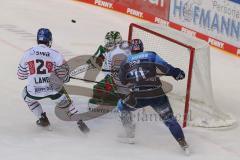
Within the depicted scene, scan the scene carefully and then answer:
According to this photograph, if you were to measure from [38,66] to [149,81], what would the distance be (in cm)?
147

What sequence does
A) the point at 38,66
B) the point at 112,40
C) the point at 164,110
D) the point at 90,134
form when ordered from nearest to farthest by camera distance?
the point at 164,110 < the point at 38,66 < the point at 90,134 < the point at 112,40

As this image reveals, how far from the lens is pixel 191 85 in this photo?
820 centimetres

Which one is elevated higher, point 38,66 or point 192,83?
point 38,66

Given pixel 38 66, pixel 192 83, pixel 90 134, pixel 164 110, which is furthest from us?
pixel 192 83

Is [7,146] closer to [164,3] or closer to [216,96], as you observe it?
[216,96]

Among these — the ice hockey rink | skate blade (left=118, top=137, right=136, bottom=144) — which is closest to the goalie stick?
the ice hockey rink

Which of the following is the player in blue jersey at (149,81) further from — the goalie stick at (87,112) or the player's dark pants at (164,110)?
the goalie stick at (87,112)

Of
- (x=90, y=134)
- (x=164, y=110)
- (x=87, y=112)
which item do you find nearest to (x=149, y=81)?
(x=164, y=110)

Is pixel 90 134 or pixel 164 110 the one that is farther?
pixel 90 134

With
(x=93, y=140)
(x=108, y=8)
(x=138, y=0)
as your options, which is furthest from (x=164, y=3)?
(x=93, y=140)

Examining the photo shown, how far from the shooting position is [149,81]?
23.6 ft

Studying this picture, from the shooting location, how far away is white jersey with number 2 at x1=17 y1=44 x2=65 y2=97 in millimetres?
7367

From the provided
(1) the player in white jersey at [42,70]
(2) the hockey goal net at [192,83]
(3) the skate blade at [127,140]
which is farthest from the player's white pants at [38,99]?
(2) the hockey goal net at [192,83]

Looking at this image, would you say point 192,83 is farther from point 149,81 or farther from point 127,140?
point 127,140
